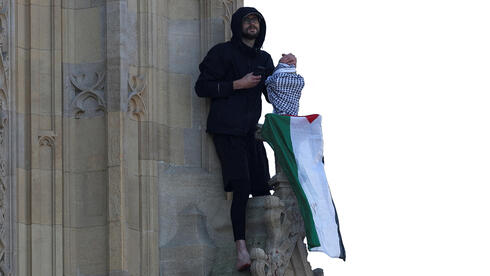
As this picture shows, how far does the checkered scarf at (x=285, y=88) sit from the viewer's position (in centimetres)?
2408

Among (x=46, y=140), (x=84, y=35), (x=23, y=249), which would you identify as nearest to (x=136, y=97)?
(x=84, y=35)

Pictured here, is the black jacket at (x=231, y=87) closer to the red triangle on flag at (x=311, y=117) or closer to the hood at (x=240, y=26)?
the hood at (x=240, y=26)

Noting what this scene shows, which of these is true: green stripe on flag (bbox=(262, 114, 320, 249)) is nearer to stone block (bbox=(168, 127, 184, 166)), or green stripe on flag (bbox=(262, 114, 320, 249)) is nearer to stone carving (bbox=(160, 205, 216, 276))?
stone block (bbox=(168, 127, 184, 166))

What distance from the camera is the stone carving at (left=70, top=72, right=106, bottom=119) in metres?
23.4

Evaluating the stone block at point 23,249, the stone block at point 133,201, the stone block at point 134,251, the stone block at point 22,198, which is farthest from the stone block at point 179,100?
the stone block at point 23,249

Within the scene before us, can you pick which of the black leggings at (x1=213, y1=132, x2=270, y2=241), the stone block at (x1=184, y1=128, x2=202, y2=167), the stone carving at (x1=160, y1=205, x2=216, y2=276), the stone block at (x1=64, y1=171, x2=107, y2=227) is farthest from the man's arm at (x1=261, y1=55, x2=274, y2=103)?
the stone block at (x1=64, y1=171, x2=107, y2=227)

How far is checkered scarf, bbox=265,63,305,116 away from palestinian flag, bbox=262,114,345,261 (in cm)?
20

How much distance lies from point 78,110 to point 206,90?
66.1 inches

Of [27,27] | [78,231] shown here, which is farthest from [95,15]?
[78,231]

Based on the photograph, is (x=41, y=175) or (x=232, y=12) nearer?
(x=41, y=175)

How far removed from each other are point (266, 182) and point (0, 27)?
3966mm

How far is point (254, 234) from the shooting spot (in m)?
23.8

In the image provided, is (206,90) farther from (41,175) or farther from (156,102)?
(41,175)

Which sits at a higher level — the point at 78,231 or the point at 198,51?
the point at 198,51
